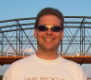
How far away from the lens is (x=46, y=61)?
9.04ft

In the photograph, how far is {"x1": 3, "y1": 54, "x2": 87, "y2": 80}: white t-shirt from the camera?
106 inches

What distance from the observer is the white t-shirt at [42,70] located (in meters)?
2.70

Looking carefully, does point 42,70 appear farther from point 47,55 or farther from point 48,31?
point 48,31

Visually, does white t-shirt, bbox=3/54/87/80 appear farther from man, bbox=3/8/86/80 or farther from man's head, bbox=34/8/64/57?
man's head, bbox=34/8/64/57

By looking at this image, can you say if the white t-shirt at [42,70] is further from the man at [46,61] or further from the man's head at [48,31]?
the man's head at [48,31]

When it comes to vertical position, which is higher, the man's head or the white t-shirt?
the man's head

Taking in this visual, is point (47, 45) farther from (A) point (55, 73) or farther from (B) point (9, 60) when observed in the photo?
(B) point (9, 60)

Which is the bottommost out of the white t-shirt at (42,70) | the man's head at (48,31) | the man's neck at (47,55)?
the white t-shirt at (42,70)

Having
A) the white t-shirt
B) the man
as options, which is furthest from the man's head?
the white t-shirt

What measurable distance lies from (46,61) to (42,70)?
0.14 m

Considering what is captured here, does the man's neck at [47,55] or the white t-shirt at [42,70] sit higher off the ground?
the man's neck at [47,55]

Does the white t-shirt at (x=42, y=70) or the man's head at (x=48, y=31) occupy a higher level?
the man's head at (x=48, y=31)

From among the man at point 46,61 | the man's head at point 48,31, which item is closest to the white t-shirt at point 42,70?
the man at point 46,61

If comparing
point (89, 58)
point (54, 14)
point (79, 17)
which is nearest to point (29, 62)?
point (54, 14)
